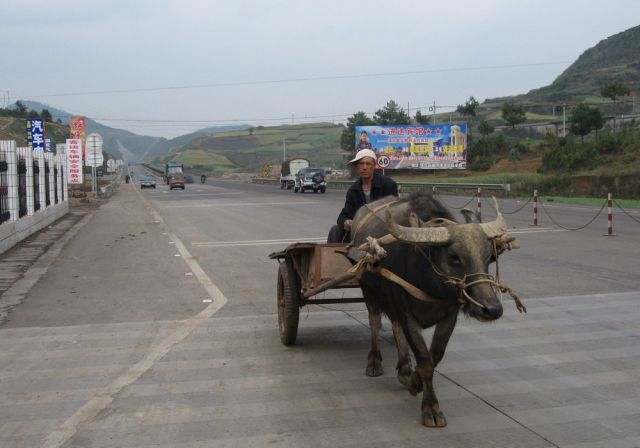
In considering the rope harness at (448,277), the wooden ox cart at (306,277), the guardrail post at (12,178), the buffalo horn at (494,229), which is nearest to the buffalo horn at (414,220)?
the rope harness at (448,277)

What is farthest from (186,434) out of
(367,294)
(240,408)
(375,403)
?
(367,294)

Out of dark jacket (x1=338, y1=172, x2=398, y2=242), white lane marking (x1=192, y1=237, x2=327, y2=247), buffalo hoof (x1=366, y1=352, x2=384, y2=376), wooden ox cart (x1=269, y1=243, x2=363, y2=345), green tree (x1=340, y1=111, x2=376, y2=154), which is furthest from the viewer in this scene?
green tree (x1=340, y1=111, x2=376, y2=154)

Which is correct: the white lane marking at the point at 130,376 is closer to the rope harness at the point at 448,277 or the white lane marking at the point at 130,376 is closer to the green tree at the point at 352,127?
the rope harness at the point at 448,277

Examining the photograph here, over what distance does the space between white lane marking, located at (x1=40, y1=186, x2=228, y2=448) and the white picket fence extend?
8834 mm

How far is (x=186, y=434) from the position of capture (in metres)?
4.77

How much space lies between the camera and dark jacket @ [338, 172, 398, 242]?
696 centimetres

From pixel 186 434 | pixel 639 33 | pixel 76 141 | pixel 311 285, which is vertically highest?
pixel 639 33

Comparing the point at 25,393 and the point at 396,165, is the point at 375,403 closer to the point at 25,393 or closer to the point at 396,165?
the point at 25,393

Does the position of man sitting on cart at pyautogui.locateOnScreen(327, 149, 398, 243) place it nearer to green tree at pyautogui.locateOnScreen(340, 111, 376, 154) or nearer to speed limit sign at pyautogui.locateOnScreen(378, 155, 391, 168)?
speed limit sign at pyautogui.locateOnScreen(378, 155, 391, 168)

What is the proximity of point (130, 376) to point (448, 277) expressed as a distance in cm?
316

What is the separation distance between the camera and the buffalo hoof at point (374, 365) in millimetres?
6112

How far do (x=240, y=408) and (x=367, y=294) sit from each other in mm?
1636

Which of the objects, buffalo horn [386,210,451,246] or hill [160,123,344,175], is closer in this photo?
buffalo horn [386,210,451,246]

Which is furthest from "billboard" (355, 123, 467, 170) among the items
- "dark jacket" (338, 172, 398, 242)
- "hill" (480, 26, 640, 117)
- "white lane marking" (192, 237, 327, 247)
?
"dark jacket" (338, 172, 398, 242)
